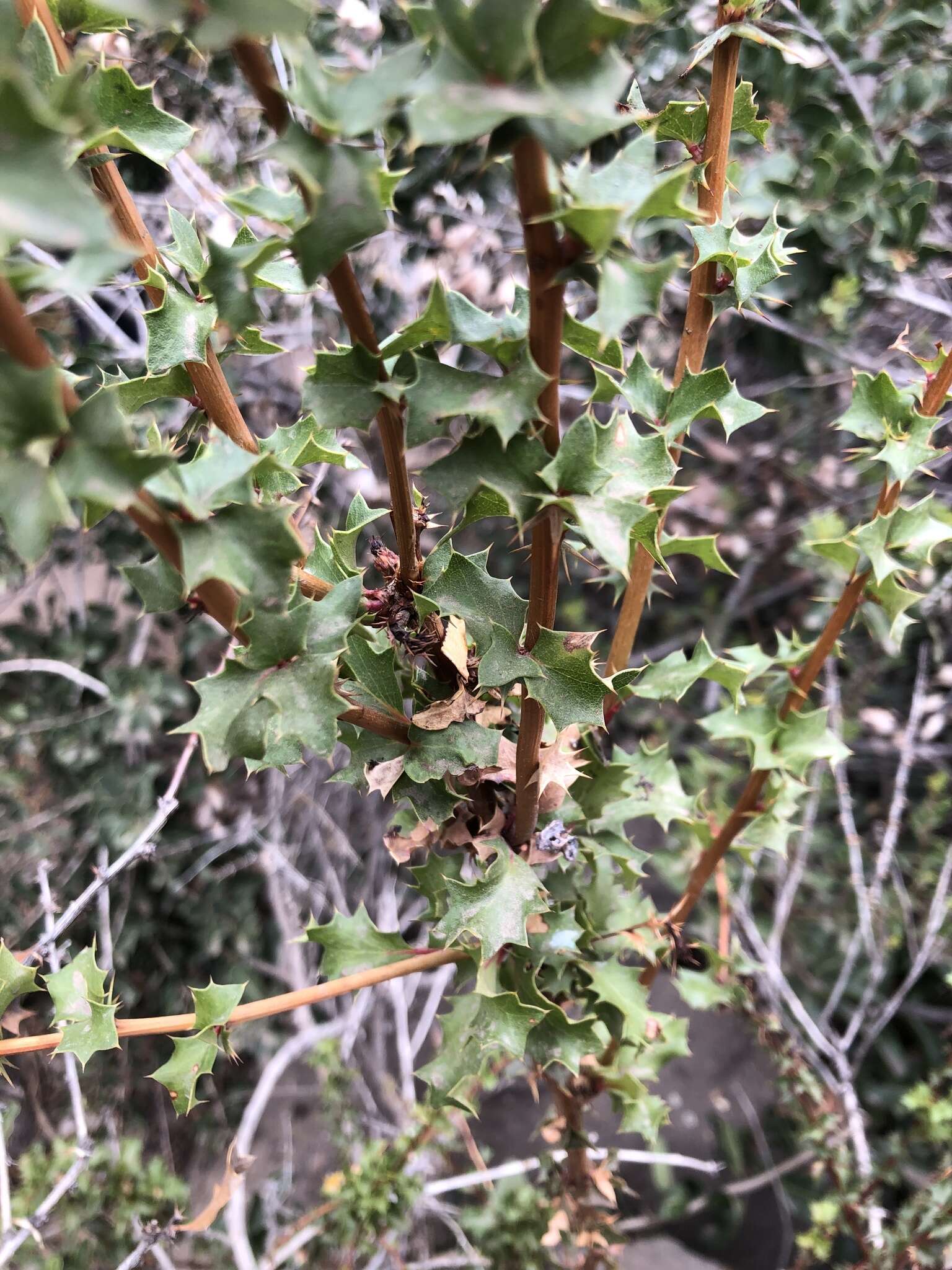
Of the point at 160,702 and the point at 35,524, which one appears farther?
the point at 160,702

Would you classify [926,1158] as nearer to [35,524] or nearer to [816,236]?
[816,236]

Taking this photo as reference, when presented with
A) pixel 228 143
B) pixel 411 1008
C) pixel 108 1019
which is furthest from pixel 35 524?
pixel 411 1008

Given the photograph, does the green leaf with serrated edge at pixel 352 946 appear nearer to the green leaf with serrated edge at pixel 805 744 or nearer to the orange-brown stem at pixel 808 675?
the orange-brown stem at pixel 808 675

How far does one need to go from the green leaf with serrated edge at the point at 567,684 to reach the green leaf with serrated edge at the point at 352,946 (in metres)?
0.28

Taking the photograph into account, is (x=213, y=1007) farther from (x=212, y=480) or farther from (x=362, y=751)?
(x=212, y=480)

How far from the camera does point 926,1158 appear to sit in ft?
4.54

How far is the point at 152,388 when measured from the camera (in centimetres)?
46

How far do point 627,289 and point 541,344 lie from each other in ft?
0.17

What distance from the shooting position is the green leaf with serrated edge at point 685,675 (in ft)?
2.13

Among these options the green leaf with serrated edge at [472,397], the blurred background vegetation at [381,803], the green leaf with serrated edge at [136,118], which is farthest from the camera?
the blurred background vegetation at [381,803]

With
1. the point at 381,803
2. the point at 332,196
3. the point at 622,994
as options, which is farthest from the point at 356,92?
the point at 381,803

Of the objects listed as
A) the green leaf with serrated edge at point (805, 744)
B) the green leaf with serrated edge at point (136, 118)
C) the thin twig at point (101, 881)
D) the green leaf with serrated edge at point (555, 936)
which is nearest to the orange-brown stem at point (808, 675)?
the green leaf with serrated edge at point (805, 744)

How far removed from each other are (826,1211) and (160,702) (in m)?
1.15

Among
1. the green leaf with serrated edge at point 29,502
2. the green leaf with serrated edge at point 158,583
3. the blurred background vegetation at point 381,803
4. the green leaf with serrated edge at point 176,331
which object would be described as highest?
the green leaf with serrated edge at point 29,502
